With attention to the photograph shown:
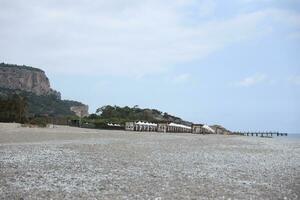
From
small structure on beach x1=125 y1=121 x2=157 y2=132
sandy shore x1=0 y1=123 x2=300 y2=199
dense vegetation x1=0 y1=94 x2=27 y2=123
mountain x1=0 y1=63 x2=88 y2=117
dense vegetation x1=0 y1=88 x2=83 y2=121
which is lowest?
sandy shore x1=0 y1=123 x2=300 y2=199

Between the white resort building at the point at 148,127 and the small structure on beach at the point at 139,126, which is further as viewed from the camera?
the white resort building at the point at 148,127

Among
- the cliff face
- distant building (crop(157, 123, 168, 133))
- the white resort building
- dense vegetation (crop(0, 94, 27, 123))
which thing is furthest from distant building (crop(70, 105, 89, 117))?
distant building (crop(157, 123, 168, 133))

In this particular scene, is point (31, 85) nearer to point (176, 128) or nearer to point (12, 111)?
point (12, 111)

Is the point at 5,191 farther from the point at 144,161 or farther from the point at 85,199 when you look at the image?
the point at 144,161

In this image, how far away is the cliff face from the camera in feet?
481

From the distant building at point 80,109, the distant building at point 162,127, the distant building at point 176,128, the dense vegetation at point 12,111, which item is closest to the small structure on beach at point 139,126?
the distant building at point 162,127

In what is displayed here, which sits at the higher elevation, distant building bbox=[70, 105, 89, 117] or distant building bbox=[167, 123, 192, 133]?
distant building bbox=[70, 105, 89, 117]

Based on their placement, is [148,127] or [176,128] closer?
[148,127]

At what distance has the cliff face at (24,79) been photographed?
Result: 481ft

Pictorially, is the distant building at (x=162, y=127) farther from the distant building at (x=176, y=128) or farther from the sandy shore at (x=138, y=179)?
the sandy shore at (x=138, y=179)

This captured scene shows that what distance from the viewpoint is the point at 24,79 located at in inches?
6053

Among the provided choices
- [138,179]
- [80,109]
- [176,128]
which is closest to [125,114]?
[176,128]

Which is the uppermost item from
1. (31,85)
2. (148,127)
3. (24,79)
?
(24,79)

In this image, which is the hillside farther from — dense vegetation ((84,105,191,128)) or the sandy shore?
the sandy shore
